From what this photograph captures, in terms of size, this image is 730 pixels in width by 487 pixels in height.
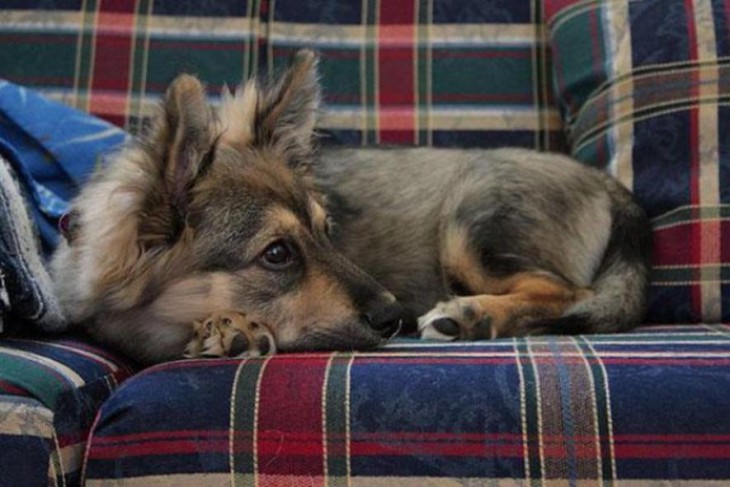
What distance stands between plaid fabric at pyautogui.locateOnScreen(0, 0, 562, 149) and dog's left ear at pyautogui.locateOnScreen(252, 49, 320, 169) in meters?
0.63

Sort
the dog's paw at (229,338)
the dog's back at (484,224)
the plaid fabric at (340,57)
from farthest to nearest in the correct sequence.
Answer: the plaid fabric at (340,57), the dog's back at (484,224), the dog's paw at (229,338)

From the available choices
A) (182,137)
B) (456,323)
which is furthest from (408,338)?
(182,137)

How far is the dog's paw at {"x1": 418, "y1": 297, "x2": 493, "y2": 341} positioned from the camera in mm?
2133

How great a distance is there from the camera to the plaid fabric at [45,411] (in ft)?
5.25

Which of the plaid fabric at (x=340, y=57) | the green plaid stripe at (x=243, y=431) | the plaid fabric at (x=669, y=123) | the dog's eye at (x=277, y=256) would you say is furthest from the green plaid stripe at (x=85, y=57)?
the green plaid stripe at (x=243, y=431)

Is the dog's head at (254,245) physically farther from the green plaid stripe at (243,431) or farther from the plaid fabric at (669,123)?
the plaid fabric at (669,123)

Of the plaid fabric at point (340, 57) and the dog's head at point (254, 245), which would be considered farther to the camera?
the plaid fabric at point (340, 57)

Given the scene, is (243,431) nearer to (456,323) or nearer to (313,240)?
(313,240)

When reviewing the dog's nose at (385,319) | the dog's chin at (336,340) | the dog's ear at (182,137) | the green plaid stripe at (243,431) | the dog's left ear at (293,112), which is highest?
the dog's left ear at (293,112)

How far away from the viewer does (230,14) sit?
3035 mm

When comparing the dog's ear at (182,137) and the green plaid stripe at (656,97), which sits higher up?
the green plaid stripe at (656,97)

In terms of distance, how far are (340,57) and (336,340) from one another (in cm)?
135

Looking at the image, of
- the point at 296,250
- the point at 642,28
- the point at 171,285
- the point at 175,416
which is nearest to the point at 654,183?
the point at 642,28

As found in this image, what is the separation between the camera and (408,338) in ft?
7.13
